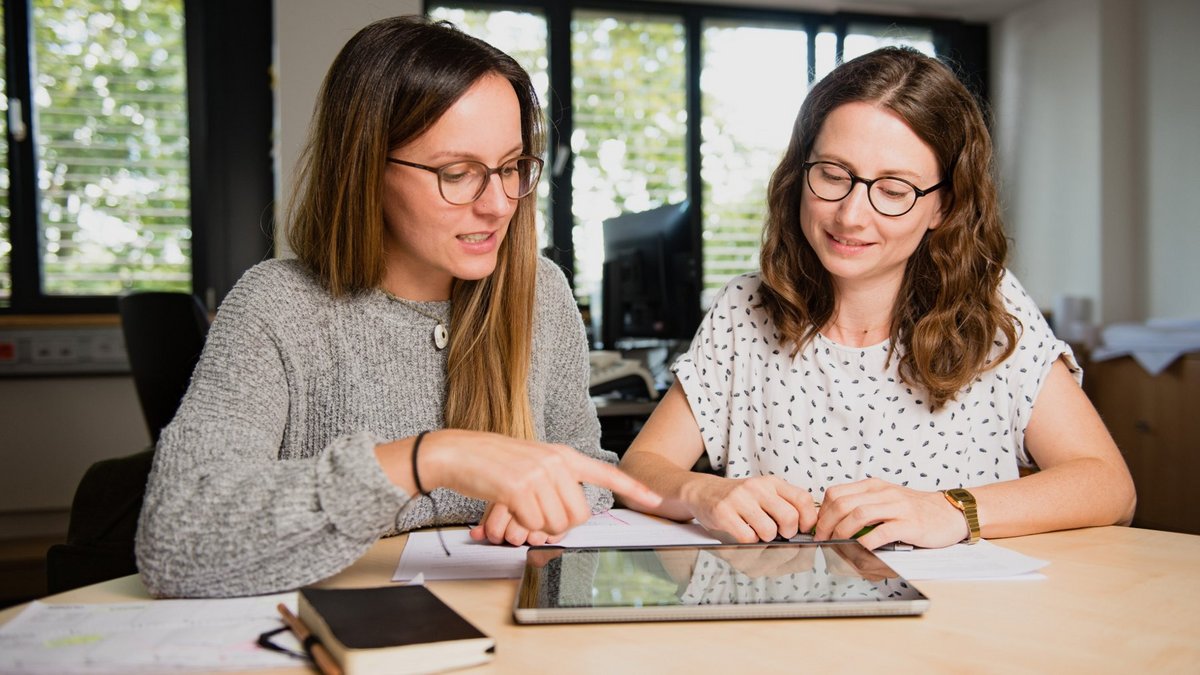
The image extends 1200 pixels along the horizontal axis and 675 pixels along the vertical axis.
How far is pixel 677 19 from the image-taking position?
16.6 feet

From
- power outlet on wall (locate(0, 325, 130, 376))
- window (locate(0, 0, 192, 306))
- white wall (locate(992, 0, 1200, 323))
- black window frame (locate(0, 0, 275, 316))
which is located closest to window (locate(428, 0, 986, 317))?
white wall (locate(992, 0, 1200, 323))

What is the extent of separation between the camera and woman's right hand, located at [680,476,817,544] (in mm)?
1073

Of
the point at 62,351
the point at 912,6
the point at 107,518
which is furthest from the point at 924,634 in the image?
the point at 912,6

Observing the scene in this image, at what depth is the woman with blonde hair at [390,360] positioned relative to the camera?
0.89m

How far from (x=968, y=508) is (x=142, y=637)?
2.71ft

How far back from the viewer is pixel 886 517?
1.04m

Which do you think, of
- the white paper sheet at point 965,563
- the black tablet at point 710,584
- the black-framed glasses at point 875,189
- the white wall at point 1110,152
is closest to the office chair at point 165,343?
the black-framed glasses at point 875,189

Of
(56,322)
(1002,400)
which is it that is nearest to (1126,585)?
(1002,400)

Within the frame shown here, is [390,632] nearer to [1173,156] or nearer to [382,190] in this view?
[382,190]

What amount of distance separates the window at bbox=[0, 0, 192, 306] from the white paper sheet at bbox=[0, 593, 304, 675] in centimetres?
352

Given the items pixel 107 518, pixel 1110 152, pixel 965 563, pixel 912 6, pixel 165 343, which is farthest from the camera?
pixel 912 6

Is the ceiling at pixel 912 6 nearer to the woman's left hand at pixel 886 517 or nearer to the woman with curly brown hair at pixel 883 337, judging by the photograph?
the woman with curly brown hair at pixel 883 337

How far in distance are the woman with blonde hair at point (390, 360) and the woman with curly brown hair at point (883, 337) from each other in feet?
0.77

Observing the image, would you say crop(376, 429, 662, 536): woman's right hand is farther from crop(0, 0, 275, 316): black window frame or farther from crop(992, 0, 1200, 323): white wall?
crop(992, 0, 1200, 323): white wall
